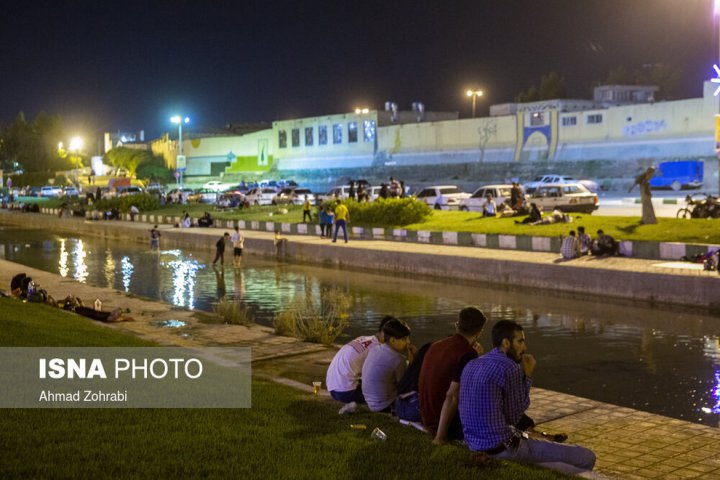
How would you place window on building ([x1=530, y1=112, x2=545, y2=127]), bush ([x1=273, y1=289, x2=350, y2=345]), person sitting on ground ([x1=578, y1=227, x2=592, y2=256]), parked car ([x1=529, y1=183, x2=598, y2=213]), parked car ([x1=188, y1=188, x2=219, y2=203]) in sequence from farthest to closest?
parked car ([x1=188, y1=188, x2=219, y2=203]), window on building ([x1=530, y1=112, x2=545, y2=127]), parked car ([x1=529, y1=183, x2=598, y2=213]), person sitting on ground ([x1=578, y1=227, x2=592, y2=256]), bush ([x1=273, y1=289, x2=350, y2=345])

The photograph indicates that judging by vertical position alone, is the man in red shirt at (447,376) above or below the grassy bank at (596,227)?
below

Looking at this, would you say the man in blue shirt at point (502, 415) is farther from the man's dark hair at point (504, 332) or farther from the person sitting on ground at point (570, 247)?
the person sitting on ground at point (570, 247)

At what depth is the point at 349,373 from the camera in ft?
26.9

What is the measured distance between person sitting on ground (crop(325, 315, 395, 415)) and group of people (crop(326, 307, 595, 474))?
0.06 meters

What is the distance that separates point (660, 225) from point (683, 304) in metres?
7.41

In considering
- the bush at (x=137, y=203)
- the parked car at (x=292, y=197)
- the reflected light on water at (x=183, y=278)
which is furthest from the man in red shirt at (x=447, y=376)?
the bush at (x=137, y=203)

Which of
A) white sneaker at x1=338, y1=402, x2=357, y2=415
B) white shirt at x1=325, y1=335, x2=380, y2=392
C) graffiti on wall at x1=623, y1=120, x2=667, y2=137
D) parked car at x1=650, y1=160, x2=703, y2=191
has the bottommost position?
white sneaker at x1=338, y1=402, x2=357, y2=415

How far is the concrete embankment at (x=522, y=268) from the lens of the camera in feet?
58.9

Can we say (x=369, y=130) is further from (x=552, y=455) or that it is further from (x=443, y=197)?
(x=552, y=455)

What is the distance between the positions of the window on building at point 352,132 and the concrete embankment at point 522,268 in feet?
126

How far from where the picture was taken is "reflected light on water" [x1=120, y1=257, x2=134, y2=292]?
2474cm

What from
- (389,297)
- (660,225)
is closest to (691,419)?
(389,297)

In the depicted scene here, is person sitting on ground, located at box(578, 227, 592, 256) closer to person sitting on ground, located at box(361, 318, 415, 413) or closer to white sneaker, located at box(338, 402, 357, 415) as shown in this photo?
person sitting on ground, located at box(361, 318, 415, 413)

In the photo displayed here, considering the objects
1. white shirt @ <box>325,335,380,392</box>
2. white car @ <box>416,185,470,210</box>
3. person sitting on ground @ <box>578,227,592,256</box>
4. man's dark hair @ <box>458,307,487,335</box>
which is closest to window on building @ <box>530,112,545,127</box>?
white car @ <box>416,185,470,210</box>
